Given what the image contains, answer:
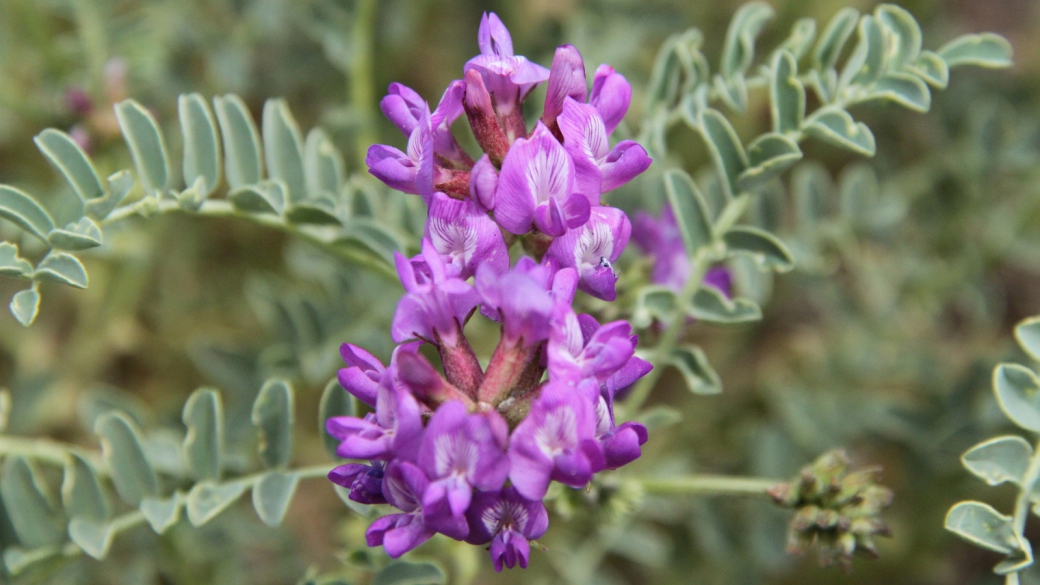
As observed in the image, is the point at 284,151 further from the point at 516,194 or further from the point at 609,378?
the point at 609,378

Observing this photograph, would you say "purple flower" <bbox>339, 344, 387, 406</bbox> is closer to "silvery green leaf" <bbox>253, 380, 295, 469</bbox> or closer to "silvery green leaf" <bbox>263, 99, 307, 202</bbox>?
"silvery green leaf" <bbox>253, 380, 295, 469</bbox>

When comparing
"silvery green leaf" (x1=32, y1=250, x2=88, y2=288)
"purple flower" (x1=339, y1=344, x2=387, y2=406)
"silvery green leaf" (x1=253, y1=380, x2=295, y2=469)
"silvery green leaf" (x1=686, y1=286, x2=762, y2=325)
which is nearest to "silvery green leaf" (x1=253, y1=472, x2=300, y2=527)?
"silvery green leaf" (x1=253, y1=380, x2=295, y2=469)

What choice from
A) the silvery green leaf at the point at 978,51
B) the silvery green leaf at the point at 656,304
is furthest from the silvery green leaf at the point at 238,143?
the silvery green leaf at the point at 978,51

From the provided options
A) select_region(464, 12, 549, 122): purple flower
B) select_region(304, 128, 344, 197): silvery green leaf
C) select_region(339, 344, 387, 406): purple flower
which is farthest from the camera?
select_region(304, 128, 344, 197): silvery green leaf

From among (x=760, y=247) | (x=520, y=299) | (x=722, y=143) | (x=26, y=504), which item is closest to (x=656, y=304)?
(x=760, y=247)

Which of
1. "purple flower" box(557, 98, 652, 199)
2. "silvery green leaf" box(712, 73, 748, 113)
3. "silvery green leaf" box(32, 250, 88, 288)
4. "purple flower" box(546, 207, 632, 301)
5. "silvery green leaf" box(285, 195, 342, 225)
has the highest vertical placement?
"silvery green leaf" box(712, 73, 748, 113)

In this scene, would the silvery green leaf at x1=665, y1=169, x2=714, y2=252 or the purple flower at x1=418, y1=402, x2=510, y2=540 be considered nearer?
the purple flower at x1=418, y1=402, x2=510, y2=540

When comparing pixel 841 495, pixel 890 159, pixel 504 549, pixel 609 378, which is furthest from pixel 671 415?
pixel 890 159

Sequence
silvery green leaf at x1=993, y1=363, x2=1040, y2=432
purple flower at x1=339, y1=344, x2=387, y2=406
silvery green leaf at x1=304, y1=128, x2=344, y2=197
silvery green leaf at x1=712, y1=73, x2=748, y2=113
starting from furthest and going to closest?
1. silvery green leaf at x1=304, y1=128, x2=344, y2=197
2. silvery green leaf at x1=712, y1=73, x2=748, y2=113
3. silvery green leaf at x1=993, y1=363, x2=1040, y2=432
4. purple flower at x1=339, y1=344, x2=387, y2=406

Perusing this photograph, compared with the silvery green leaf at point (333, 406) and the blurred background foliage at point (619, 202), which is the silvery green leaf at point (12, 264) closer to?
the silvery green leaf at point (333, 406)
